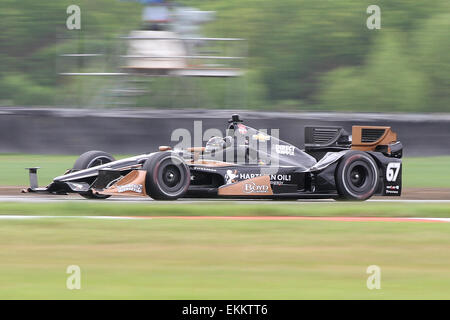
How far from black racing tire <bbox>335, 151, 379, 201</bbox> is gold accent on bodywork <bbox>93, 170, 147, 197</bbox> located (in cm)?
266

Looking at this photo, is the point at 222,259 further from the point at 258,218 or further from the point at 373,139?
the point at 373,139

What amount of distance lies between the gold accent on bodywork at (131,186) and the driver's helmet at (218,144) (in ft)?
3.71

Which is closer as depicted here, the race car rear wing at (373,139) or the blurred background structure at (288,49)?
the race car rear wing at (373,139)

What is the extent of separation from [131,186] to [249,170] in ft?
5.26

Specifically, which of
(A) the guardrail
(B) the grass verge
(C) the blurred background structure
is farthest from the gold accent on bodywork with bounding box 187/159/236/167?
(C) the blurred background structure

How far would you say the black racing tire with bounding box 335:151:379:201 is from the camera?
1069 centimetres

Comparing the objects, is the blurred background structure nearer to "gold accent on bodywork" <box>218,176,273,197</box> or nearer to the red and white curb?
"gold accent on bodywork" <box>218,176,273,197</box>

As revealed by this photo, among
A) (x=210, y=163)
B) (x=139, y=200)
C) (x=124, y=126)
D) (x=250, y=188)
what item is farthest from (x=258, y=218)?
(x=124, y=126)

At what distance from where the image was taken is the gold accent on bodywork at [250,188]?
33.8ft

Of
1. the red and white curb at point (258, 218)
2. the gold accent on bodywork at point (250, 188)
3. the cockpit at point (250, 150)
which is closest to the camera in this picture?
the red and white curb at point (258, 218)

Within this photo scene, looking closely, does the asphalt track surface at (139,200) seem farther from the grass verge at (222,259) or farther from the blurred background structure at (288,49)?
the blurred background structure at (288,49)

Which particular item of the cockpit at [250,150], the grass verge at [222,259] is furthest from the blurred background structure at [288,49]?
the grass verge at [222,259]

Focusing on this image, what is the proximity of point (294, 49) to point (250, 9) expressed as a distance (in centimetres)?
210

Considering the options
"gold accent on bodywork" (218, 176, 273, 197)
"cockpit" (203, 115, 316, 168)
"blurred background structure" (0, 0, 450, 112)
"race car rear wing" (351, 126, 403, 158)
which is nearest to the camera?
"gold accent on bodywork" (218, 176, 273, 197)
